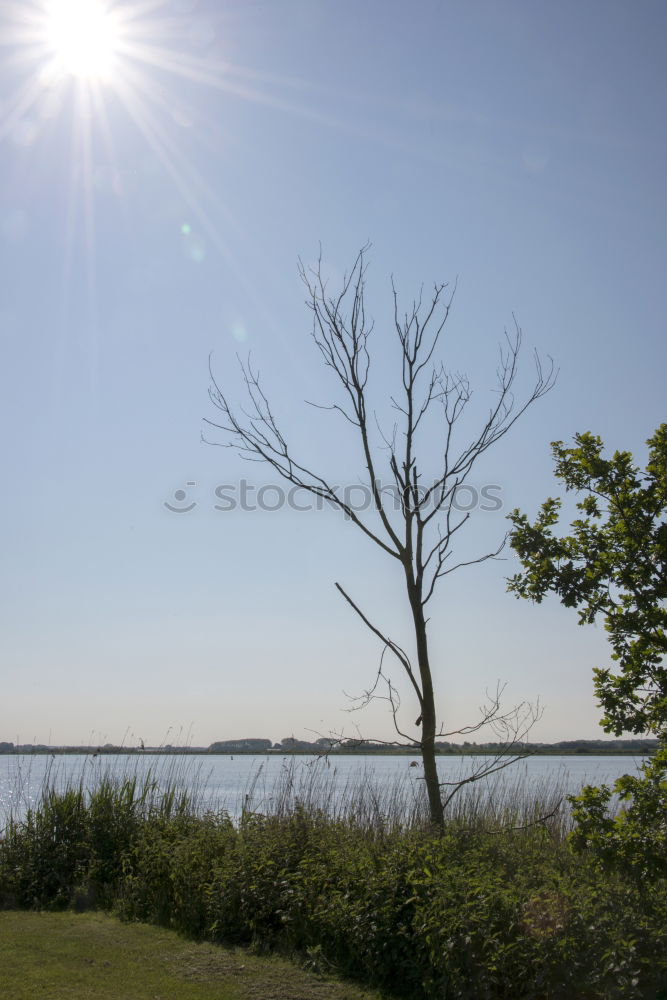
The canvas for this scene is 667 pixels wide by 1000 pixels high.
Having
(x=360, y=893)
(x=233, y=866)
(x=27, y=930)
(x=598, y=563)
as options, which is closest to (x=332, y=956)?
(x=360, y=893)

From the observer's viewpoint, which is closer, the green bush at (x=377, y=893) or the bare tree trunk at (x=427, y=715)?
the green bush at (x=377, y=893)

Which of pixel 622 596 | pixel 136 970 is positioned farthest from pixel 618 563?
pixel 136 970

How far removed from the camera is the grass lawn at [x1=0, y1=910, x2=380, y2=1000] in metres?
5.13

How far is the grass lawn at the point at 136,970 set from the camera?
16.8ft

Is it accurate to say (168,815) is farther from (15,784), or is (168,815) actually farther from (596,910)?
(596,910)

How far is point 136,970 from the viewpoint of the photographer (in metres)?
5.71

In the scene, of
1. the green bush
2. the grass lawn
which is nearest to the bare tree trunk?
the green bush

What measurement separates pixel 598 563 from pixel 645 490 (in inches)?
21.7

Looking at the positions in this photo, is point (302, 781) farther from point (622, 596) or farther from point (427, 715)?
point (622, 596)

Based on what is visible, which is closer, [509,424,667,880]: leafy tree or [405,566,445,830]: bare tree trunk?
[509,424,667,880]: leafy tree

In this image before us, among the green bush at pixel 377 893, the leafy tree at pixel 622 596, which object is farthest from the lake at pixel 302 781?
the leafy tree at pixel 622 596

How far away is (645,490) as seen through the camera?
5117 millimetres

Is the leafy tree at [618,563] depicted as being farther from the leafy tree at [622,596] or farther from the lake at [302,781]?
the lake at [302,781]

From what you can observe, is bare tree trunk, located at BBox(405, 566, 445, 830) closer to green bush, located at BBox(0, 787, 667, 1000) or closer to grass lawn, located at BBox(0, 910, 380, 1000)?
green bush, located at BBox(0, 787, 667, 1000)
